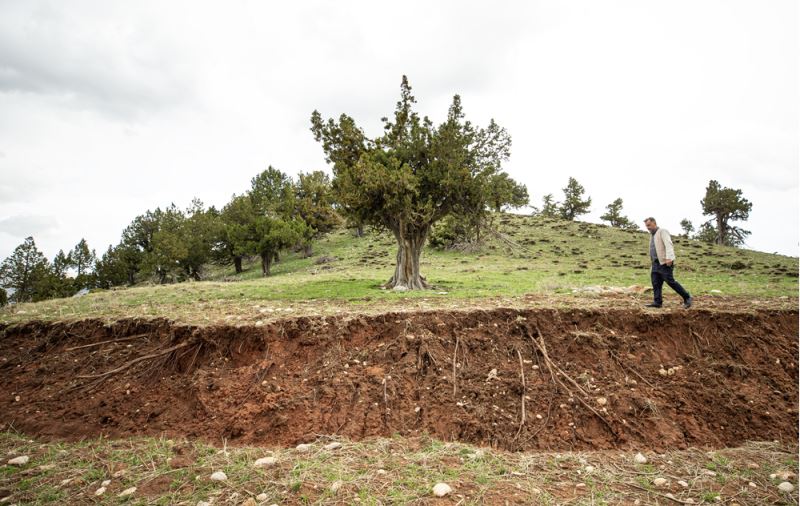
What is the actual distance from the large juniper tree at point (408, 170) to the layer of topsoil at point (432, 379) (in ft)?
33.7

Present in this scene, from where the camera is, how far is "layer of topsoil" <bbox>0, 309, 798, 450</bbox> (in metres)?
6.10

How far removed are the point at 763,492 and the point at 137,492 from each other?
7.49 metres

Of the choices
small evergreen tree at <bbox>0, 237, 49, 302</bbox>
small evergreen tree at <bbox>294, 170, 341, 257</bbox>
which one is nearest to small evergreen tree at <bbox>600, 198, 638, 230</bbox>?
small evergreen tree at <bbox>294, 170, 341, 257</bbox>

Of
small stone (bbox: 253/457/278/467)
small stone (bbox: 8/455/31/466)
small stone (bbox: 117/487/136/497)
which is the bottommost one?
small stone (bbox: 8/455/31/466)

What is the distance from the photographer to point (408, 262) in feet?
66.0

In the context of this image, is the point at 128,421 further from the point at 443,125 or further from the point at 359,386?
the point at 443,125

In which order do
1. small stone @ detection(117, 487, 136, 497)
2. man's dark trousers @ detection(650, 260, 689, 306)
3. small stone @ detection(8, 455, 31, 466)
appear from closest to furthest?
small stone @ detection(117, 487, 136, 497) < small stone @ detection(8, 455, 31, 466) < man's dark trousers @ detection(650, 260, 689, 306)

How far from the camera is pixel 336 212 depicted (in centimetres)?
2162

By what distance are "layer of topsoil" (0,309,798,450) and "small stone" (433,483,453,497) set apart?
162 centimetres

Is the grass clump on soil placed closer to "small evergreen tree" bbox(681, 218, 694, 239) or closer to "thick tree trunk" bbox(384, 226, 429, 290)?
"thick tree trunk" bbox(384, 226, 429, 290)

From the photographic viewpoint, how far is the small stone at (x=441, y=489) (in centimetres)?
422

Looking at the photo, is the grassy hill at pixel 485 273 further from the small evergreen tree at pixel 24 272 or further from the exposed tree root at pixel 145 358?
the small evergreen tree at pixel 24 272

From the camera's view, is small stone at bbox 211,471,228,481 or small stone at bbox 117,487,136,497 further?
small stone at bbox 211,471,228,481

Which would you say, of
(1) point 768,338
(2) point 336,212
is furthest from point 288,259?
(1) point 768,338
